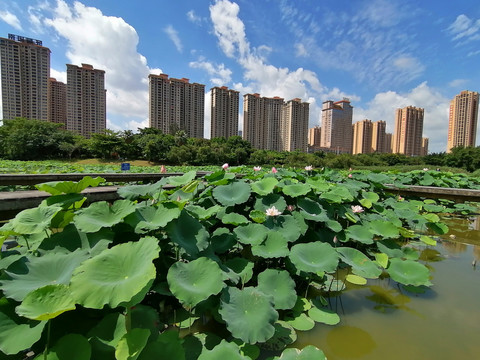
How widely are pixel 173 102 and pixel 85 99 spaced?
52.5ft

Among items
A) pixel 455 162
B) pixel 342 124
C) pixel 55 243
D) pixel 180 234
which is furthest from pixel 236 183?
pixel 342 124

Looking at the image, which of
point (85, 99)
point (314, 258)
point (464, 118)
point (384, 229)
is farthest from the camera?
point (85, 99)

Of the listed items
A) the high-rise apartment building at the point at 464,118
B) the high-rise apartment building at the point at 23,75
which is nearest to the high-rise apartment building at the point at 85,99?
the high-rise apartment building at the point at 23,75

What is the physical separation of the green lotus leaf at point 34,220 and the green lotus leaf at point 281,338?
127 centimetres

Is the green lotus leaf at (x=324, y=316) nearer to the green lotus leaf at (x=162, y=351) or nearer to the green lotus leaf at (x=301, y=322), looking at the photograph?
the green lotus leaf at (x=301, y=322)

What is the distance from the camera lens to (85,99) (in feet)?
149

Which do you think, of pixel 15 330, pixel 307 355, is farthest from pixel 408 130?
pixel 15 330

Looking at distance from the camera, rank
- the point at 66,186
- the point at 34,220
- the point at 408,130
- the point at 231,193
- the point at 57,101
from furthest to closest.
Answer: the point at 408,130
the point at 57,101
the point at 231,193
the point at 66,186
the point at 34,220

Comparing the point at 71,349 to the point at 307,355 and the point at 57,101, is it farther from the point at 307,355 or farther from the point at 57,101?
the point at 57,101

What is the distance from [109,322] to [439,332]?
1738mm

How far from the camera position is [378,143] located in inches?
2426

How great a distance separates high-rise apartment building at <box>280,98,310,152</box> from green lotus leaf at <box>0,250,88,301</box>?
5744 cm

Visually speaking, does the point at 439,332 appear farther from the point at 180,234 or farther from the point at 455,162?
the point at 455,162

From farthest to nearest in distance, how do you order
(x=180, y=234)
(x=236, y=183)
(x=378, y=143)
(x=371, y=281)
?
(x=378, y=143) → (x=236, y=183) → (x=371, y=281) → (x=180, y=234)
